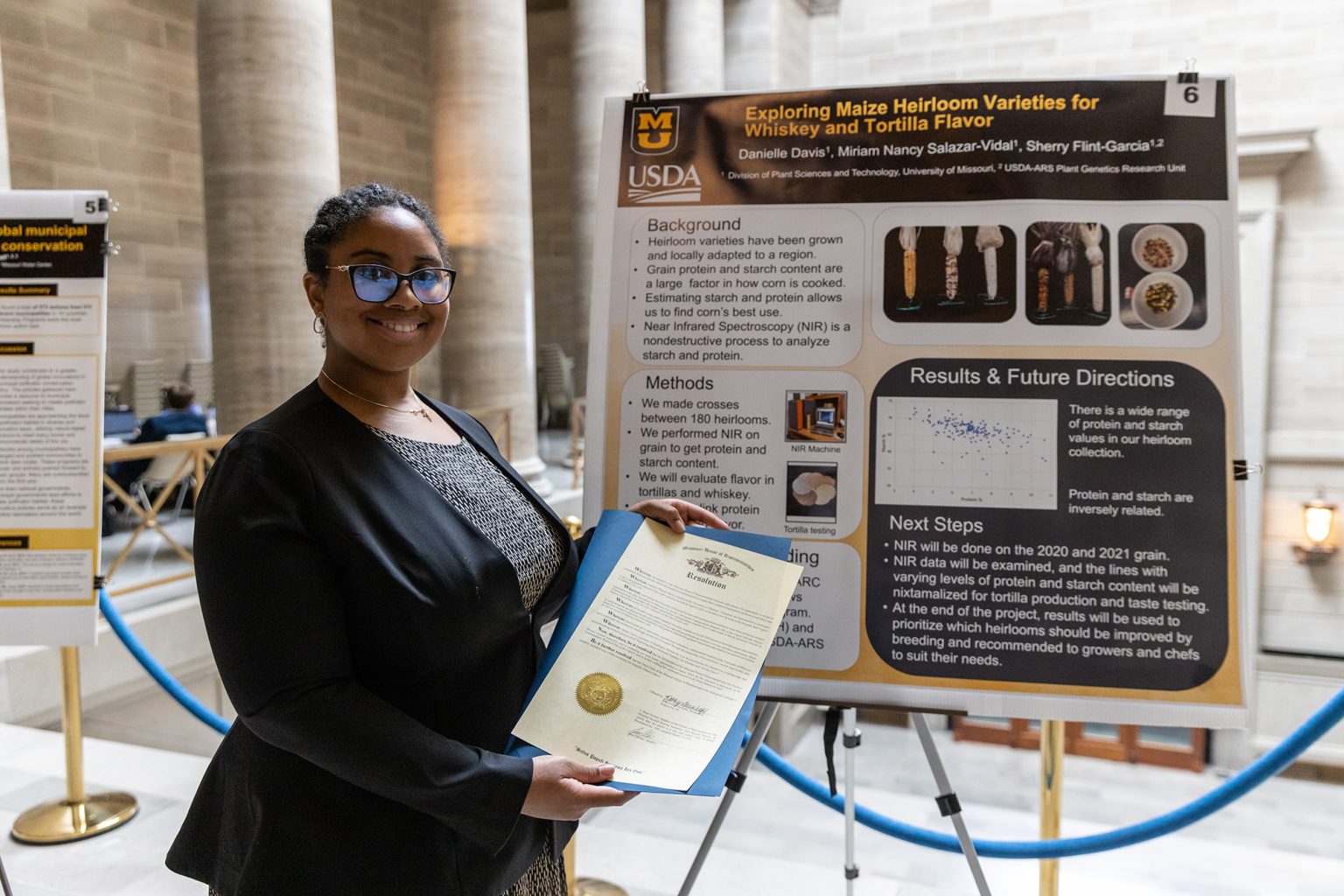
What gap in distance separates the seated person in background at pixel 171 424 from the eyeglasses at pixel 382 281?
613cm

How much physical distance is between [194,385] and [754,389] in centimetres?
1068

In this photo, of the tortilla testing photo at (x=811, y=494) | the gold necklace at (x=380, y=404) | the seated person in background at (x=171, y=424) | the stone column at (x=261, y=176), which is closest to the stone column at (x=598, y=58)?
the seated person in background at (x=171, y=424)

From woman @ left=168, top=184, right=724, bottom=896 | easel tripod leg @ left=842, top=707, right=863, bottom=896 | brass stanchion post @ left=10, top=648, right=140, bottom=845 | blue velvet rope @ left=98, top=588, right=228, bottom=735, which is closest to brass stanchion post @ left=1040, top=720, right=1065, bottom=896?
easel tripod leg @ left=842, top=707, right=863, bottom=896

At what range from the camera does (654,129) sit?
2143 millimetres

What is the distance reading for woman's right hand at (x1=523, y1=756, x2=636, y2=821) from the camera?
4.48 ft

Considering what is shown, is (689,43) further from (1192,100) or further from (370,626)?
(370,626)

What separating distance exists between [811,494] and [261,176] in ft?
16.8

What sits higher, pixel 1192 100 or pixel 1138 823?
pixel 1192 100

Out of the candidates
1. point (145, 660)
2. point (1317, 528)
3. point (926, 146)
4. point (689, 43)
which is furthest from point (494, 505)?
point (1317, 528)

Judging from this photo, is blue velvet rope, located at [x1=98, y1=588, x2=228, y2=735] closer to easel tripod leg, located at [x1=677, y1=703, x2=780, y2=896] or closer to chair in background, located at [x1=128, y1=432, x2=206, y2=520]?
easel tripod leg, located at [x1=677, y1=703, x2=780, y2=896]

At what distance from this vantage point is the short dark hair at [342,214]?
1.49 meters

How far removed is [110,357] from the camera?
10641 mm

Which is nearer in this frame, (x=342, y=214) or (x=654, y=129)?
(x=342, y=214)

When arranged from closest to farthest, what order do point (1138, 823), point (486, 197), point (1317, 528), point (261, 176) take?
1. point (1138, 823)
2. point (261, 176)
3. point (486, 197)
4. point (1317, 528)
